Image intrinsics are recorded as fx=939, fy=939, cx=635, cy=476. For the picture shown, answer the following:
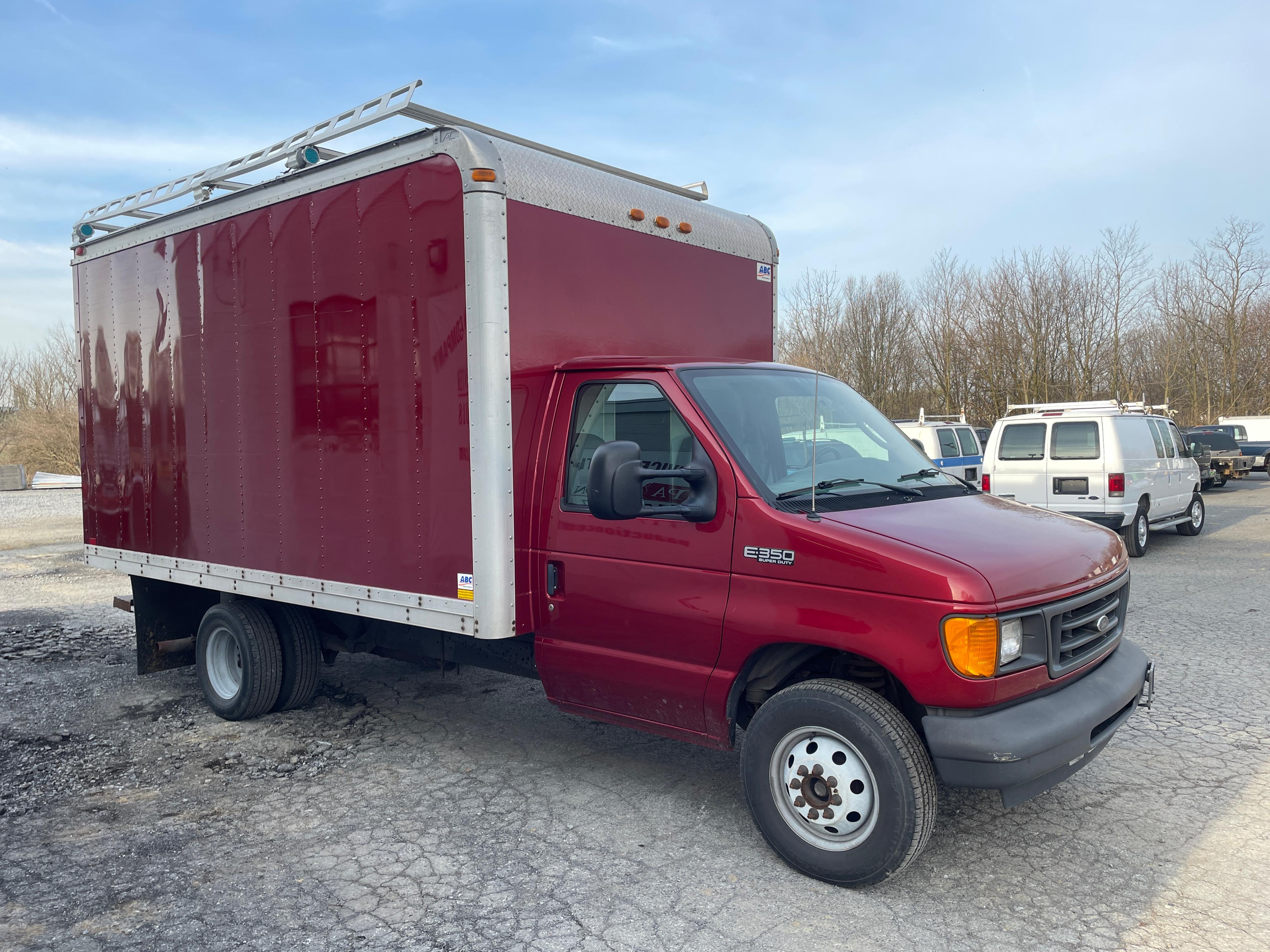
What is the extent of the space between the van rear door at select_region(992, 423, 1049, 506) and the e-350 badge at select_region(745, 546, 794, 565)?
418 inches

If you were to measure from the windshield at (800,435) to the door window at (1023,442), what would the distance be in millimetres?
9512

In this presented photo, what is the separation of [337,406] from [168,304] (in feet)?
6.57

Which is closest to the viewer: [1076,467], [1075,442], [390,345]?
[390,345]

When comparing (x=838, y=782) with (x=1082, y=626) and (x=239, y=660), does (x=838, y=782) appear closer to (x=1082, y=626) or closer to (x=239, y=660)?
(x=1082, y=626)

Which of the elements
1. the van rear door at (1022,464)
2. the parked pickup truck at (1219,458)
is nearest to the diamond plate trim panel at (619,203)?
the van rear door at (1022,464)

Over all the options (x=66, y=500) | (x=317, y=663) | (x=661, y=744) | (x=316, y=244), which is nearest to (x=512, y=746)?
(x=661, y=744)

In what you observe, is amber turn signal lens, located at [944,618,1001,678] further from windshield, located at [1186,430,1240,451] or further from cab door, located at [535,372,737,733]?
windshield, located at [1186,430,1240,451]

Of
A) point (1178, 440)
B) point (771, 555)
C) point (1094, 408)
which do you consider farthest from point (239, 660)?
point (1094, 408)

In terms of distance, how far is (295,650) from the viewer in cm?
616

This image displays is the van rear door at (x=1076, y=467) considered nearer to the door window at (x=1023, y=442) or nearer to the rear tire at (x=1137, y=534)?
the door window at (x=1023, y=442)

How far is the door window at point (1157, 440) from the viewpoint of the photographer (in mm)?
13992

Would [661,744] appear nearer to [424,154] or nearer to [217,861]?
[217,861]

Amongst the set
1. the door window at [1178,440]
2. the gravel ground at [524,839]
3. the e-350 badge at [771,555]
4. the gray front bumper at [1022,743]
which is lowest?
the gravel ground at [524,839]

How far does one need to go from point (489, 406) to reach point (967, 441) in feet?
63.4
